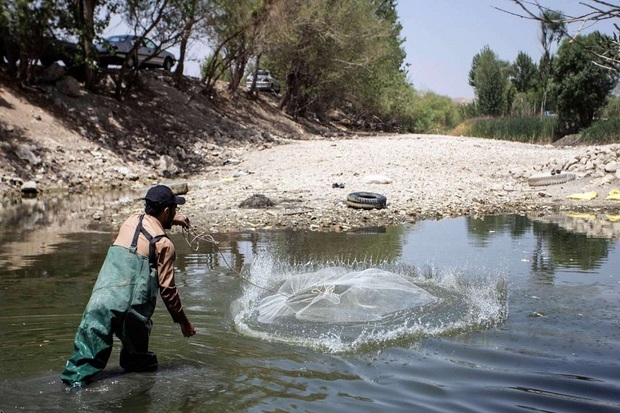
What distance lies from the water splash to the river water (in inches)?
1.2

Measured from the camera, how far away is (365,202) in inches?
637

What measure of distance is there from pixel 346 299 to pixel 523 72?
66.8 m

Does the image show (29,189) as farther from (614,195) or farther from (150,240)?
(150,240)

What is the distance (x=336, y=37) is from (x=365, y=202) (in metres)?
21.4

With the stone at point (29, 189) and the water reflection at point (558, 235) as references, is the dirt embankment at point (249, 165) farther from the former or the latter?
the water reflection at point (558, 235)

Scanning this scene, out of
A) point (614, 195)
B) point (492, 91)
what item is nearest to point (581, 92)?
point (492, 91)

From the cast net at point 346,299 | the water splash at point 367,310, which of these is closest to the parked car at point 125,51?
the water splash at point 367,310

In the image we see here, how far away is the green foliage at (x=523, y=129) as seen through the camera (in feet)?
A: 126

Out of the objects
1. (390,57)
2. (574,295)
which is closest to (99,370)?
(574,295)

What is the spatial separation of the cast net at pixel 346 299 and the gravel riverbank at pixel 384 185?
18.6 ft

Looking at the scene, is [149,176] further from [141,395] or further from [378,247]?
[141,395]

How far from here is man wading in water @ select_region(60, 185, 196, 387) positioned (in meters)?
5.38

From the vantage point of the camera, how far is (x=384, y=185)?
19234 millimetres

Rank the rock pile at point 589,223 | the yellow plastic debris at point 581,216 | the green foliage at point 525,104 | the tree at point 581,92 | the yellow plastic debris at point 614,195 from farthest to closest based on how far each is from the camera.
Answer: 1. the green foliage at point 525,104
2. the tree at point 581,92
3. the yellow plastic debris at point 614,195
4. the yellow plastic debris at point 581,216
5. the rock pile at point 589,223
